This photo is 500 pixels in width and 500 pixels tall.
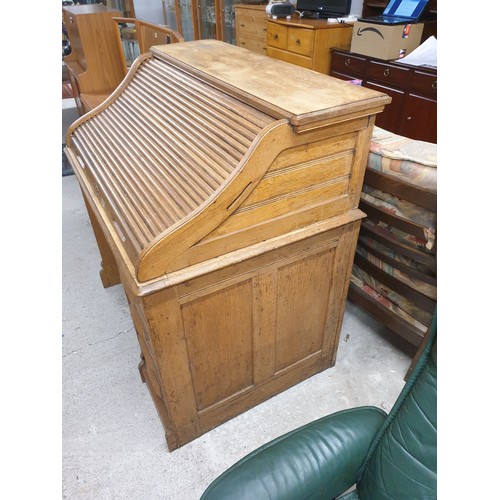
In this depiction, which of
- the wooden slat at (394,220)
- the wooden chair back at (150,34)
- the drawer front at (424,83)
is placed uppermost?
the wooden chair back at (150,34)

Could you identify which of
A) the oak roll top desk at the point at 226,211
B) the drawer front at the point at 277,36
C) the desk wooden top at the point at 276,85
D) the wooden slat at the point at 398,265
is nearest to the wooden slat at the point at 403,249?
the wooden slat at the point at 398,265

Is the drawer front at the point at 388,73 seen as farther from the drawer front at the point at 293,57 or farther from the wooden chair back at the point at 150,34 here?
the wooden chair back at the point at 150,34

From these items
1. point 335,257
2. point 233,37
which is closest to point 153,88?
point 335,257

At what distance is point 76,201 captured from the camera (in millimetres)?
3256

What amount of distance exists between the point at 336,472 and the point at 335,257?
28.8 inches

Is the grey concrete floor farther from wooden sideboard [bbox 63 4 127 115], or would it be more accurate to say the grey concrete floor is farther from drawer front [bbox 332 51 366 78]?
drawer front [bbox 332 51 366 78]

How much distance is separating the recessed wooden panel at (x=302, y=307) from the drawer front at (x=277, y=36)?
2.71 m

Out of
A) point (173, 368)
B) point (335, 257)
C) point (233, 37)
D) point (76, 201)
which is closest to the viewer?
point (173, 368)

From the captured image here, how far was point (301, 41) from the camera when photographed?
3283 millimetres

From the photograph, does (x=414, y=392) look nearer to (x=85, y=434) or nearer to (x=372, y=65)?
(x=85, y=434)

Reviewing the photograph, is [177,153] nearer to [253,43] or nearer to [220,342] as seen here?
[220,342]

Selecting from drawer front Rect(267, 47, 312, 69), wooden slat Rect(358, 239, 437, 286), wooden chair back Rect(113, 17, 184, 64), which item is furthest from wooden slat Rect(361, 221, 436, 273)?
drawer front Rect(267, 47, 312, 69)

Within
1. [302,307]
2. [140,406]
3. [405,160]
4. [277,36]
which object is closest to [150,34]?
[277,36]

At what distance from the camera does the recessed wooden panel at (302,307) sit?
4.70 ft
